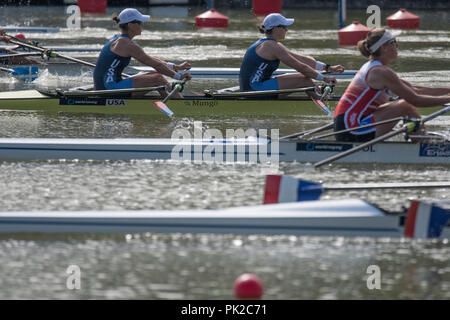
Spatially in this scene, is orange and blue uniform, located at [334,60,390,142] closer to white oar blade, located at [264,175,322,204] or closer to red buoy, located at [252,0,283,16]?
white oar blade, located at [264,175,322,204]

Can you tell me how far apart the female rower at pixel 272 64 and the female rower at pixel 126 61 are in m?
0.75

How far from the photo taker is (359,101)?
782 centimetres

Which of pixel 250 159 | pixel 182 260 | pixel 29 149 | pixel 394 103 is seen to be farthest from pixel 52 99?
pixel 182 260

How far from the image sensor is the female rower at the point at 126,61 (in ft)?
34.7

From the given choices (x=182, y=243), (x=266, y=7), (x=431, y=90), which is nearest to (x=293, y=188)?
(x=182, y=243)

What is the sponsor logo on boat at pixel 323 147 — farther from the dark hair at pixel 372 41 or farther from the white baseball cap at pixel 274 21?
the white baseball cap at pixel 274 21

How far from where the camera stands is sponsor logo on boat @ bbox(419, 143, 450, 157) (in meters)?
7.94

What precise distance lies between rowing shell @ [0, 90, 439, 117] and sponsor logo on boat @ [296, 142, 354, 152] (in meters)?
2.59

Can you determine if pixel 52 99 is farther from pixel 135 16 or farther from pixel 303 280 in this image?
pixel 303 280

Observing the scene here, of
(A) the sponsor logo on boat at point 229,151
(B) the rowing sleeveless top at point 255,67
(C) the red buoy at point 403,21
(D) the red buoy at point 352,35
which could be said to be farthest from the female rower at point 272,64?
(C) the red buoy at point 403,21

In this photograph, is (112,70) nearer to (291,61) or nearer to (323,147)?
(291,61)

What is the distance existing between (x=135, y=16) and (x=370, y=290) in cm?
611

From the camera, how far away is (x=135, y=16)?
34.5ft

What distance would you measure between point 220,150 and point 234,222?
7.53ft
